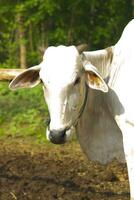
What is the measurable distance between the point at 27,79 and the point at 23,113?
4374 millimetres

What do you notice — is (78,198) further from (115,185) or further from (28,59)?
(28,59)

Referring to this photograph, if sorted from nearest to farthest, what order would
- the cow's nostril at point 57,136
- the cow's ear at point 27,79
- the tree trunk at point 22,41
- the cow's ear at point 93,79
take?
1. the cow's nostril at point 57,136
2. the cow's ear at point 93,79
3. the cow's ear at point 27,79
4. the tree trunk at point 22,41

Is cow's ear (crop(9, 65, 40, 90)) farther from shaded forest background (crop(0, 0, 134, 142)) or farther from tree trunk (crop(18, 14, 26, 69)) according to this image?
tree trunk (crop(18, 14, 26, 69))

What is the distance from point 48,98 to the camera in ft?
13.7

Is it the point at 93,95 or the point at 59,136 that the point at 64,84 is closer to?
the point at 59,136

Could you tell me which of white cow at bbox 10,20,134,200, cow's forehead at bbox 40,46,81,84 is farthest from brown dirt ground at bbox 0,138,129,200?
A: cow's forehead at bbox 40,46,81,84

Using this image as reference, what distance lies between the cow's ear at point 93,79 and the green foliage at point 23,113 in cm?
A: 382

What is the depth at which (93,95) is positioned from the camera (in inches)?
189

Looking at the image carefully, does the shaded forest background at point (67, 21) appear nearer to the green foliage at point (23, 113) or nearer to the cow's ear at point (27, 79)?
the green foliage at point (23, 113)

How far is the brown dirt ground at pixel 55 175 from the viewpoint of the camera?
5.55 metres

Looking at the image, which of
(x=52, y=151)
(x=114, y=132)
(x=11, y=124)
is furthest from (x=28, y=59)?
(x=114, y=132)

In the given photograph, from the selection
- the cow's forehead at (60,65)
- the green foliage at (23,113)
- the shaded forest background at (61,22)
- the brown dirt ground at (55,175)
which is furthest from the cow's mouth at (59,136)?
the shaded forest background at (61,22)

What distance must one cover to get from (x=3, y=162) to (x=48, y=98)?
9.04 feet

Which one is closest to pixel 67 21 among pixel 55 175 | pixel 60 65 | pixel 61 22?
pixel 61 22
